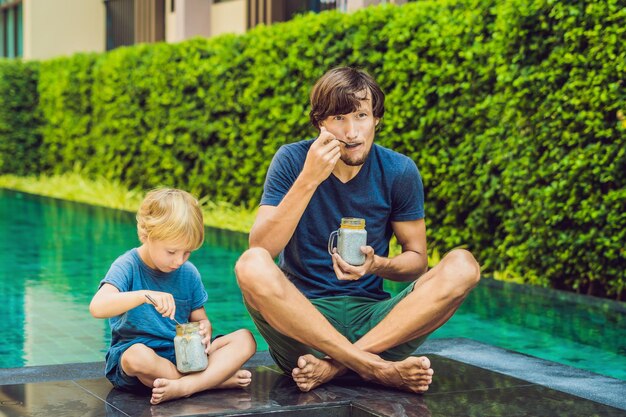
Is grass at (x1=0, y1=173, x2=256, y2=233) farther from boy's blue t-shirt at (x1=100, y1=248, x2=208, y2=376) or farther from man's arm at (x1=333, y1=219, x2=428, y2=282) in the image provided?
boy's blue t-shirt at (x1=100, y1=248, x2=208, y2=376)

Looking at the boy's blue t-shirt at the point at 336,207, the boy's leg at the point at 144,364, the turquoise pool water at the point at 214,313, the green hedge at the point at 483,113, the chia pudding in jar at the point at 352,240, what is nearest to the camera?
the boy's leg at the point at 144,364

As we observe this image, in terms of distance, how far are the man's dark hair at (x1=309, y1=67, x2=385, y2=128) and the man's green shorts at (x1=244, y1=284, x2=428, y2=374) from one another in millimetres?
774

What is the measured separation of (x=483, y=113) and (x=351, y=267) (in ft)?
15.2

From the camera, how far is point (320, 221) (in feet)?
14.7

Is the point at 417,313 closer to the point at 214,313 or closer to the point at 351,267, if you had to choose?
the point at 351,267

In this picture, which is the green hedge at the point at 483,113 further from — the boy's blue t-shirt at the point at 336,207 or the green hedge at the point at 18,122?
the green hedge at the point at 18,122

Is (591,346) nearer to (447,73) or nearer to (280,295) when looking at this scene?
(280,295)

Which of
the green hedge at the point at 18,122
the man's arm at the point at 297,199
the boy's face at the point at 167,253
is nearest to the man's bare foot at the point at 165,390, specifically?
the boy's face at the point at 167,253

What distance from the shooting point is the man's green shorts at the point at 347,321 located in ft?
14.3

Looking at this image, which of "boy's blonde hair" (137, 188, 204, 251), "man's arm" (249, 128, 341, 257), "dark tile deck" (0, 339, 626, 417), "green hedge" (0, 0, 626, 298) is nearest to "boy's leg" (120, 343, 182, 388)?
"dark tile deck" (0, 339, 626, 417)

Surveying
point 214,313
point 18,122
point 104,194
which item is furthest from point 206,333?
Answer: point 18,122

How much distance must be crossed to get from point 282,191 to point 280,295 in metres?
0.53

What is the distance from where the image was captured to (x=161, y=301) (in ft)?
12.9

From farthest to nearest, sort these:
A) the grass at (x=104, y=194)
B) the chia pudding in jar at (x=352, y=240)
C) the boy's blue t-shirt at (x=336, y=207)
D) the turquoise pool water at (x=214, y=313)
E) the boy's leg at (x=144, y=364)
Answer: the grass at (x=104, y=194) < the turquoise pool water at (x=214, y=313) < the boy's blue t-shirt at (x=336, y=207) < the chia pudding in jar at (x=352, y=240) < the boy's leg at (x=144, y=364)
